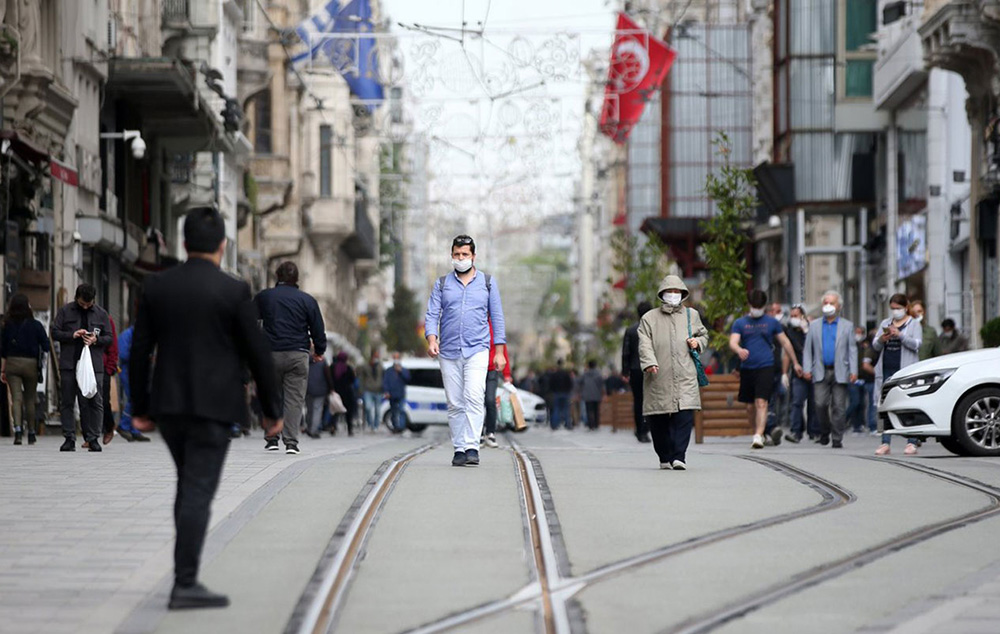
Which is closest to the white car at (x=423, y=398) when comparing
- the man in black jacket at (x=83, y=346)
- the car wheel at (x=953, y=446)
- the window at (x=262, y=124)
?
the window at (x=262, y=124)

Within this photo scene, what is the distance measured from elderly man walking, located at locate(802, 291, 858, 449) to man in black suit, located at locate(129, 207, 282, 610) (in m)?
14.0

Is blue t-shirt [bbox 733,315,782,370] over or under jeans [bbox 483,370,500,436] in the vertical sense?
over

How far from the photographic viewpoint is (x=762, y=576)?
9203 millimetres

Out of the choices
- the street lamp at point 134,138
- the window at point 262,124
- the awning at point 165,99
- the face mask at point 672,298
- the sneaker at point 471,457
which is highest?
the window at point 262,124

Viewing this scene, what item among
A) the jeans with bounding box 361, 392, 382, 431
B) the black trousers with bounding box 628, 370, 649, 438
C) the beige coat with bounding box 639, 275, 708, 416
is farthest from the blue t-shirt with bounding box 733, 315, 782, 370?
the jeans with bounding box 361, 392, 382, 431

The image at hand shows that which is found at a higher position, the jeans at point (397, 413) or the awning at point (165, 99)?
the awning at point (165, 99)

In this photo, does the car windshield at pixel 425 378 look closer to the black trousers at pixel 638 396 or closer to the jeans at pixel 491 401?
the black trousers at pixel 638 396

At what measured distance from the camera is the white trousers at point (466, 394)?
15.6m

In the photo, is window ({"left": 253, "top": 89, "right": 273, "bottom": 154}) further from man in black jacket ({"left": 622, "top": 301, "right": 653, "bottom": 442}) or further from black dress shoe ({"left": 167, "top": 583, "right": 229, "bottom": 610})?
black dress shoe ({"left": 167, "top": 583, "right": 229, "bottom": 610})

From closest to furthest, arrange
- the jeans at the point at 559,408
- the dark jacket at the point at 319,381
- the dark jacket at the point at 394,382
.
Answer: the dark jacket at the point at 319,381, the dark jacket at the point at 394,382, the jeans at the point at 559,408

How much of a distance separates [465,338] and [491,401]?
22.6ft

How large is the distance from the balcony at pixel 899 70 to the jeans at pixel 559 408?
9.75m

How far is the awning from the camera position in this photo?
118 feet

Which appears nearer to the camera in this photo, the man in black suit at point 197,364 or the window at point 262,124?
the man in black suit at point 197,364
